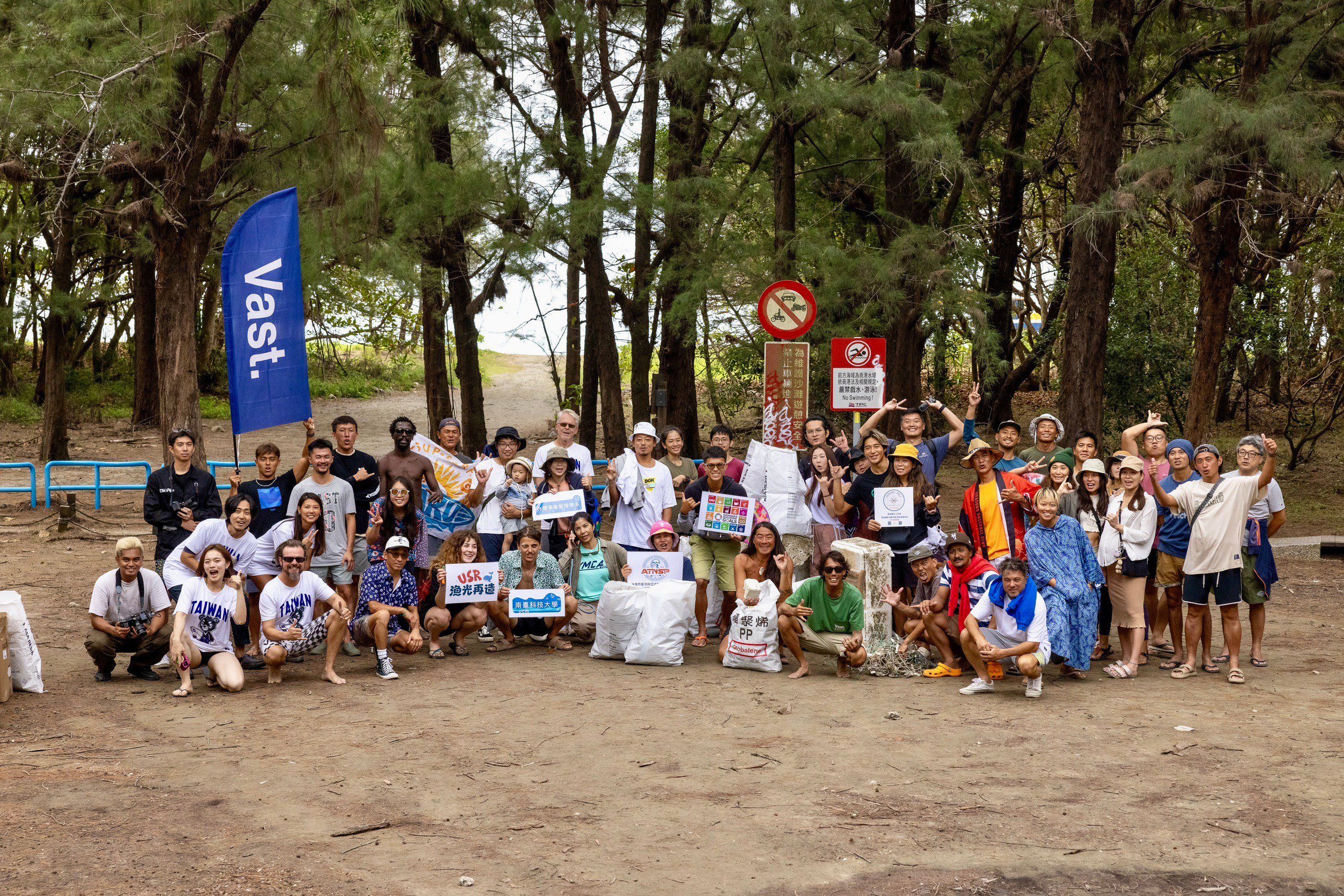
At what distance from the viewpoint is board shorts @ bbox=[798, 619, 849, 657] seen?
8578mm

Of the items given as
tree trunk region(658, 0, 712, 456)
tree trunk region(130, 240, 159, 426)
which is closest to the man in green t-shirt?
tree trunk region(658, 0, 712, 456)

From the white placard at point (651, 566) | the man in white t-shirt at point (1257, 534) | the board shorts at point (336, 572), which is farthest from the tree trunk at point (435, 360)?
the man in white t-shirt at point (1257, 534)

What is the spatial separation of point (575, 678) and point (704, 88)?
10.2 meters

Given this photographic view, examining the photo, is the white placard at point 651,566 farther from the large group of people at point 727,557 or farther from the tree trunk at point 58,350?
the tree trunk at point 58,350

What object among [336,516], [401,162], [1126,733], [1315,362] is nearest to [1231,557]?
[1126,733]

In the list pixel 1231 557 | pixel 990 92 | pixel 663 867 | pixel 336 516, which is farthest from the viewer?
pixel 990 92

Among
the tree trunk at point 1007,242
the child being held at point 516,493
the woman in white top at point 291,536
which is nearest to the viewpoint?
the woman in white top at point 291,536

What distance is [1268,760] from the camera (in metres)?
6.55

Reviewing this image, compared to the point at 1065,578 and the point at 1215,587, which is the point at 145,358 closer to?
the point at 1065,578

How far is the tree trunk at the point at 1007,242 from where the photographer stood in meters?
20.6

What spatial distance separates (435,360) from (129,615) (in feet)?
33.5

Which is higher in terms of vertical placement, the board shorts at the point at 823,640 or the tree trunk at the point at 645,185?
the tree trunk at the point at 645,185

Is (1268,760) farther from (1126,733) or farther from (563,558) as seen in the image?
(563,558)

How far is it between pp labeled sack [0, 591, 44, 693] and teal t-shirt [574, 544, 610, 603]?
388 centimetres
